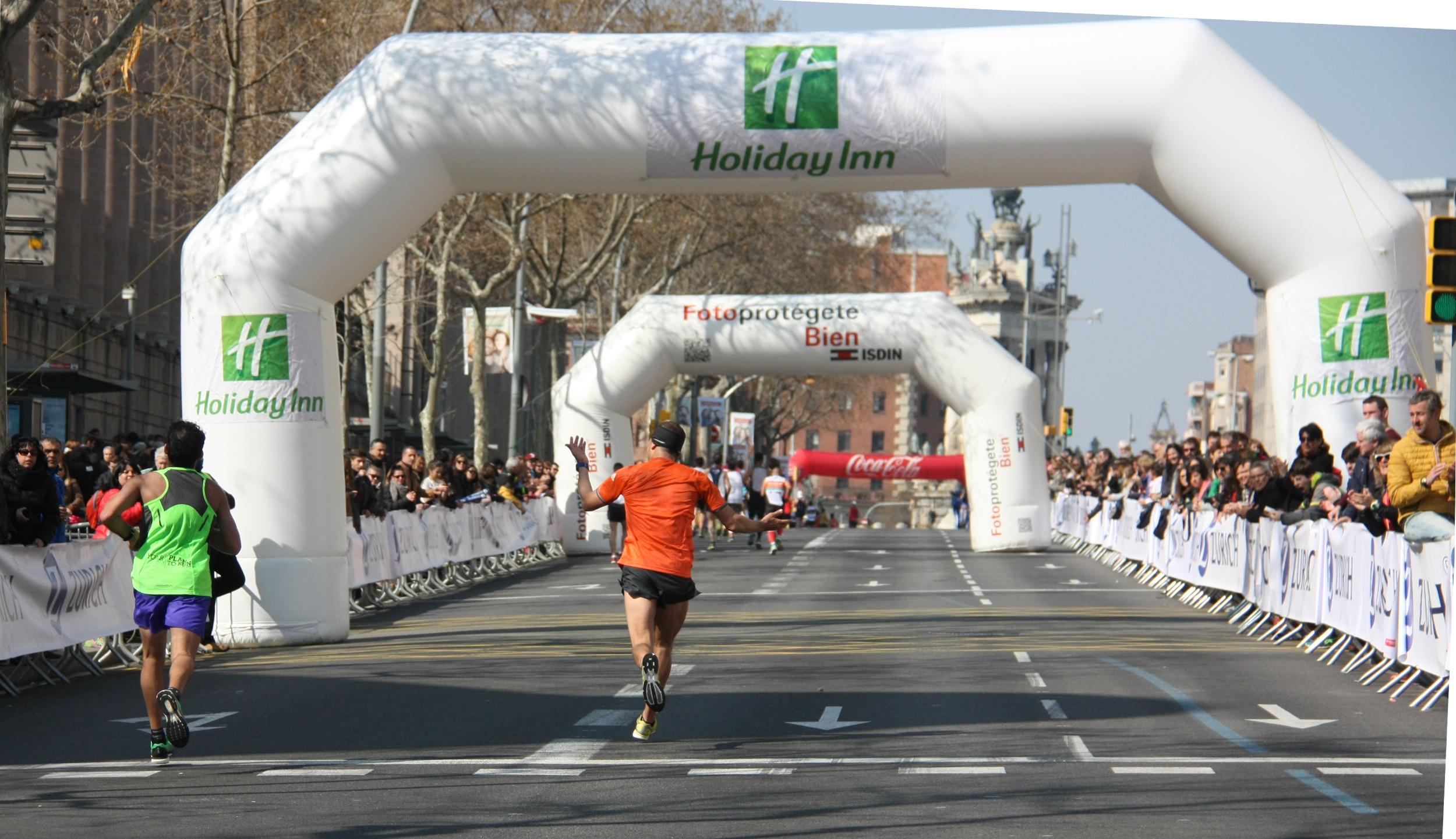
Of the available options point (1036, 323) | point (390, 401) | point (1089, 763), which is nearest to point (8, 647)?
point (1089, 763)

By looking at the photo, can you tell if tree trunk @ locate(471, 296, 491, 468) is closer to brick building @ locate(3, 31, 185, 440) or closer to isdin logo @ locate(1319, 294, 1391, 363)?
brick building @ locate(3, 31, 185, 440)

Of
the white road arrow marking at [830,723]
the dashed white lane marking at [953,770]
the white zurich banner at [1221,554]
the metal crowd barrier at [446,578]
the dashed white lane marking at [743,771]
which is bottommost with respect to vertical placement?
the metal crowd barrier at [446,578]

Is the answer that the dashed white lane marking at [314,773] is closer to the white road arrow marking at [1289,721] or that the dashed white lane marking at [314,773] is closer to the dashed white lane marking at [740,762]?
the dashed white lane marking at [740,762]

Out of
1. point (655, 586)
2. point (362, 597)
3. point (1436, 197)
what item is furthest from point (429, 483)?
point (1436, 197)

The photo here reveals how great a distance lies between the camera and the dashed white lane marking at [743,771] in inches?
376

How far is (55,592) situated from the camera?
14.5 meters

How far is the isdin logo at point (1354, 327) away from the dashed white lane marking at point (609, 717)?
25.2 ft

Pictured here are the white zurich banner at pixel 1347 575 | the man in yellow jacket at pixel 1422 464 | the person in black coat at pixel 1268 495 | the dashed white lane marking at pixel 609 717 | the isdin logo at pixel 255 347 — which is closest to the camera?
the dashed white lane marking at pixel 609 717

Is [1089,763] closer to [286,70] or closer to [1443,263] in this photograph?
[1443,263]

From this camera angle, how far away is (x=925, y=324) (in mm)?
34469

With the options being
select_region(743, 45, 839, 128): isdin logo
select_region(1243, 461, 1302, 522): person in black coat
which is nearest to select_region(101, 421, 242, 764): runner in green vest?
select_region(743, 45, 839, 128): isdin logo

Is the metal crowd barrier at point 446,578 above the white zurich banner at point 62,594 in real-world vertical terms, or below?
below

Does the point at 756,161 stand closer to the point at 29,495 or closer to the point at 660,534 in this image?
the point at 660,534

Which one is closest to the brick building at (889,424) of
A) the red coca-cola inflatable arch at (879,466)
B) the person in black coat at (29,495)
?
the red coca-cola inflatable arch at (879,466)
